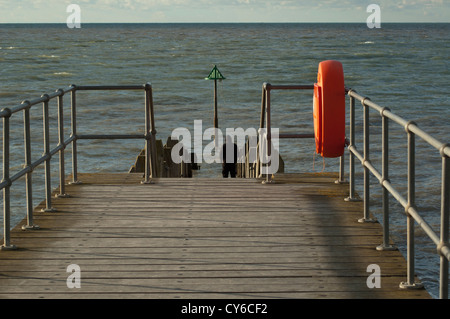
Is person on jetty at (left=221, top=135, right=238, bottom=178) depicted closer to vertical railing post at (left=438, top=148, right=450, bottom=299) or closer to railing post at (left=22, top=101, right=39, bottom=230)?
railing post at (left=22, top=101, right=39, bottom=230)

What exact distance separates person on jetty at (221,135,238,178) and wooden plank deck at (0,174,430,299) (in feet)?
22.2

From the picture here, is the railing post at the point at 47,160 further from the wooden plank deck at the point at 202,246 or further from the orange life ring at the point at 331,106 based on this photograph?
the orange life ring at the point at 331,106

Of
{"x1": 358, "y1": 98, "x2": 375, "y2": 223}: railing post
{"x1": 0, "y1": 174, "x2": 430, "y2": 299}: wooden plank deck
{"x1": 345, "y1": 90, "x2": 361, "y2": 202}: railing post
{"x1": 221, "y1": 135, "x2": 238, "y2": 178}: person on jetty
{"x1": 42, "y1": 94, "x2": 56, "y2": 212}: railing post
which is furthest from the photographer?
{"x1": 221, "y1": 135, "x2": 238, "y2": 178}: person on jetty

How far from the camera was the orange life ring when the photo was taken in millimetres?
7344

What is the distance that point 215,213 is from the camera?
6.89m

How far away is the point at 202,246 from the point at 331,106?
2.22 meters

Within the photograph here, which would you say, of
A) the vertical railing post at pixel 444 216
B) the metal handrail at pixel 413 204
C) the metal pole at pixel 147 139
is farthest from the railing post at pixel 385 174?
the metal pole at pixel 147 139

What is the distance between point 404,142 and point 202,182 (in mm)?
13601

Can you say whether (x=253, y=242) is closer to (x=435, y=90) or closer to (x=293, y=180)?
(x=293, y=180)

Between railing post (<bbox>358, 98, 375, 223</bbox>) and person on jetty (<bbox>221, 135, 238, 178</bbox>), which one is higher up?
railing post (<bbox>358, 98, 375, 223</bbox>)

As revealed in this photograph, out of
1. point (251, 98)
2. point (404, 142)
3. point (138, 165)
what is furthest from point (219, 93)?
point (138, 165)

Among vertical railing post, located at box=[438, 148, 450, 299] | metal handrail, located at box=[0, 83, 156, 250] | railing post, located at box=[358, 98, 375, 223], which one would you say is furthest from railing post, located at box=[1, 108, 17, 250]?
vertical railing post, located at box=[438, 148, 450, 299]

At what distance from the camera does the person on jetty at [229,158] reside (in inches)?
584

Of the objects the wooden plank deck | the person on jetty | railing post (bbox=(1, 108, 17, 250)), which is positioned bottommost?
the person on jetty
